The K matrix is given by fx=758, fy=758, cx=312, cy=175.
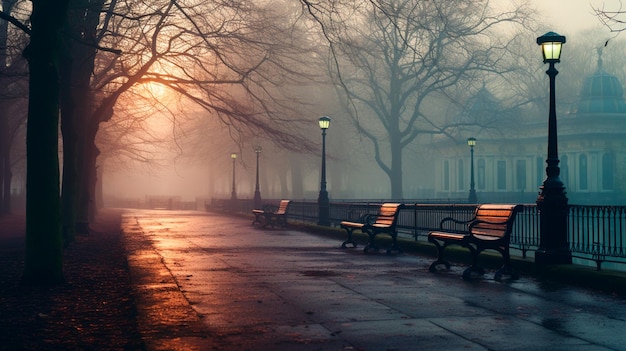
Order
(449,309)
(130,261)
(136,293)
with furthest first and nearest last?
(130,261), (136,293), (449,309)

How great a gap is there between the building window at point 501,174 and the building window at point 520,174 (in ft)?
5.34

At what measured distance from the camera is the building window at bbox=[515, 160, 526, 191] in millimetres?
73375

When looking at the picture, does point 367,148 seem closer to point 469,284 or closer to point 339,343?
point 469,284

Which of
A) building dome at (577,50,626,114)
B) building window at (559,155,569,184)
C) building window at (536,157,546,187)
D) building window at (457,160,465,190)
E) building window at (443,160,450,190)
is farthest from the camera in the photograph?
building window at (443,160,450,190)

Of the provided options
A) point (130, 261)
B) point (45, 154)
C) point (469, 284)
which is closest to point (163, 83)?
point (130, 261)

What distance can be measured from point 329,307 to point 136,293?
2468 mm

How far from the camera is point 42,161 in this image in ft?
34.9

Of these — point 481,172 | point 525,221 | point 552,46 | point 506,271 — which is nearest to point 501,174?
point 481,172

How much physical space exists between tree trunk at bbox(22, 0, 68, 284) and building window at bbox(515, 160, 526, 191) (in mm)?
66652

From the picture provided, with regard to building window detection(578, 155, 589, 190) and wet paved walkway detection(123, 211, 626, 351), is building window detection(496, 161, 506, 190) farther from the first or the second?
wet paved walkway detection(123, 211, 626, 351)

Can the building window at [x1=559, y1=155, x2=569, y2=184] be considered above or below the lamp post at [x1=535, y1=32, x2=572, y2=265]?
above

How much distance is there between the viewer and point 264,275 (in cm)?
1173

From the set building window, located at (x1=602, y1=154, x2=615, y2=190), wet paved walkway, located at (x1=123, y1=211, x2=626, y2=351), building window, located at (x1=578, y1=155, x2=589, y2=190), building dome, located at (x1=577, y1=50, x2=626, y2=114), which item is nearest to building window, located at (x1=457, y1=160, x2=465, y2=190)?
building dome, located at (x1=577, y1=50, x2=626, y2=114)

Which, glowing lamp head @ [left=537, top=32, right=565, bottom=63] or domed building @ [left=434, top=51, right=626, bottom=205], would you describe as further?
domed building @ [left=434, top=51, right=626, bottom=205]
